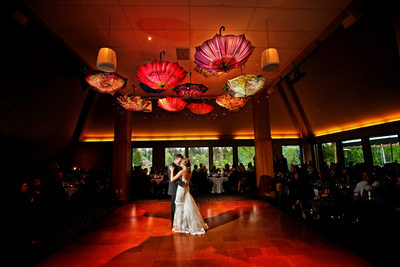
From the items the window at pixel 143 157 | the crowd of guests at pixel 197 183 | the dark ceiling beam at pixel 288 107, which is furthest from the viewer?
the window at pixel 143 157

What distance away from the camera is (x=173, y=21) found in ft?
12.0

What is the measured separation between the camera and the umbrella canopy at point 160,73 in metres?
3.01

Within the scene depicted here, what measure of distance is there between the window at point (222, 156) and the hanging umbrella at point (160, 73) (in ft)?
25.7

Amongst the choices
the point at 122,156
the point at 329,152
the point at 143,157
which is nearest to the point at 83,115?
the point at 143,157

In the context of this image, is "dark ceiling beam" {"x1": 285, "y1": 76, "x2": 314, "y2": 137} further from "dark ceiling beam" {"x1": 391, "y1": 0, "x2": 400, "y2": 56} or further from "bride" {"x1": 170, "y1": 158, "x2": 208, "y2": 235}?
"bride" {"x1": 170, "y1": 158, "x2": 208, "y2": 235}

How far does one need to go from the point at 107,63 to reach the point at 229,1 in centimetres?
229

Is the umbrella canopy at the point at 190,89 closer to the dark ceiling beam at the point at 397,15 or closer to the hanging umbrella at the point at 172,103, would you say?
the hanging umbrella at the point at 172,103

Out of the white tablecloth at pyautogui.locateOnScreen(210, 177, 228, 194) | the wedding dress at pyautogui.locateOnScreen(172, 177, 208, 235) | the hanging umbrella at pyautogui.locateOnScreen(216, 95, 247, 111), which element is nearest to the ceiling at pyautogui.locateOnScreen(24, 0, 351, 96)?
the hanging umbrella at pyautogui.locateOnScreen(216, 95, 247, 111)

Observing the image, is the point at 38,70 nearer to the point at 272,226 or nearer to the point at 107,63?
the point at 107,63

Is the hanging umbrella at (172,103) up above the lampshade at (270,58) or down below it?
below

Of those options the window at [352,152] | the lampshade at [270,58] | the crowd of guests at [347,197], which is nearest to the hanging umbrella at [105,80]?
the lampshade at [270,58]

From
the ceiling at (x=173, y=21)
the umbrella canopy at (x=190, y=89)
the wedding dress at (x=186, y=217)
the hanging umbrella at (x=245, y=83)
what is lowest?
the wedding dress at (x=186, y=217)

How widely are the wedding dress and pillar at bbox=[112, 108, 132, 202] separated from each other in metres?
3.45

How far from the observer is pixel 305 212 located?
4.70 meters
